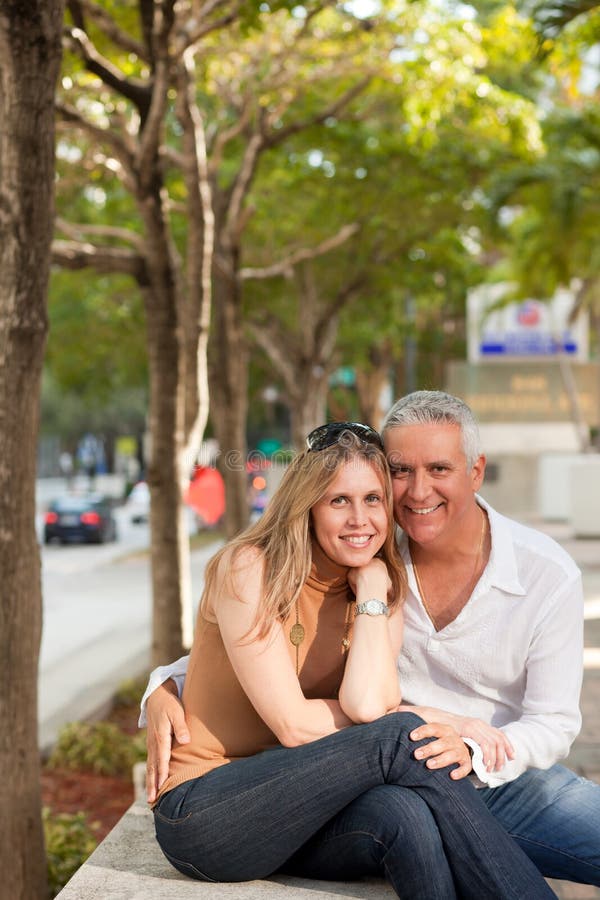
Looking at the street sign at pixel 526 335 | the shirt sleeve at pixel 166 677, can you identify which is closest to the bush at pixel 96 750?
the shirt sleeve at pixel 166 677

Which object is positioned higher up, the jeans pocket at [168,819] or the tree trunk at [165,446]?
the tree trunk at [165,446]

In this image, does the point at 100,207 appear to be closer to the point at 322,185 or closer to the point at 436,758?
the point at 322,185

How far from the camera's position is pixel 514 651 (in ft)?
11.3

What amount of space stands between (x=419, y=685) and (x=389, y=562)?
0.41 m

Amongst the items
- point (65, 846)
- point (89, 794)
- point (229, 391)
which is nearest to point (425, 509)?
point (65, 846)

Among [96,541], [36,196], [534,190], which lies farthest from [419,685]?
[96,541]

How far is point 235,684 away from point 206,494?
28.7 ft

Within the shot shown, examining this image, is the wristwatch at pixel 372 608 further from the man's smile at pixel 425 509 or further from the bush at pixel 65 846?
the bush at pixel 65 846

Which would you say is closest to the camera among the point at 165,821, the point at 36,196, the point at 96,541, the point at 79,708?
the point at 165,821

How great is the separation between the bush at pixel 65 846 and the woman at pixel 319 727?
74.9 inches

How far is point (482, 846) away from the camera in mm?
2918

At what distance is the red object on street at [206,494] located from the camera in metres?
11.7

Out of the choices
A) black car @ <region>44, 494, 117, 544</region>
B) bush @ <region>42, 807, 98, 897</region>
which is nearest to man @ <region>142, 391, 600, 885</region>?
bush @ <region>42, 807, 98, 897</region>

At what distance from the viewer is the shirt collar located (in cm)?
342
